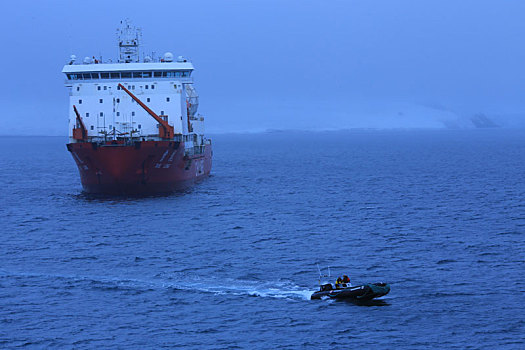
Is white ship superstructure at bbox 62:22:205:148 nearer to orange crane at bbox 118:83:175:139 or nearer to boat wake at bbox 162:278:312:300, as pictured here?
→ orange crane at bbox 118:83:175:139

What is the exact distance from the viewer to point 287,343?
30734 mm

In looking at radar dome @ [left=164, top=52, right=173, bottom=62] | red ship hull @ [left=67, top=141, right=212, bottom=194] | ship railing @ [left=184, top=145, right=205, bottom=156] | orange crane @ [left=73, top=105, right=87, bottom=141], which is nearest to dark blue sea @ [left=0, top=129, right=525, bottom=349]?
red ship hull @ [left=67, top=141, right=212, bottom=194]

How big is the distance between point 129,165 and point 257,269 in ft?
93.1

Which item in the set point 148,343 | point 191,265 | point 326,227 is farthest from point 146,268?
point 326,227

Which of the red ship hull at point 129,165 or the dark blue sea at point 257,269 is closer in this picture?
the dark blue sea at point 257,269

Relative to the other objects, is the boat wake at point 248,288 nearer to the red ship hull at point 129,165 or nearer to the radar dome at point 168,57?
the red ship hull at point 129,165

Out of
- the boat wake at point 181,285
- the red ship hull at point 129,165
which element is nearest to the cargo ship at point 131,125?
the red ship hull at point 129,165

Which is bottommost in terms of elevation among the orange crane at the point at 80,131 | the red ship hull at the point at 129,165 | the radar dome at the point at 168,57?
the red ship hull at the point at 129,165

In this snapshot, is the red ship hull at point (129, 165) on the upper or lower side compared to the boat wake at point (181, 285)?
upper

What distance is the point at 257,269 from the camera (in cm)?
4241

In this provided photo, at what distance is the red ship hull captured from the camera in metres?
66.5

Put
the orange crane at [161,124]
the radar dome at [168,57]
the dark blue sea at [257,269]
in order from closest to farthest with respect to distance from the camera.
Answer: the dark blue sea at [257,269]
the orange crane at [161,124]
the radar dome at [168,57]

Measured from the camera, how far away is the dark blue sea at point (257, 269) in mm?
31875

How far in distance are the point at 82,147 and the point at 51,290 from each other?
30576 millimetres
